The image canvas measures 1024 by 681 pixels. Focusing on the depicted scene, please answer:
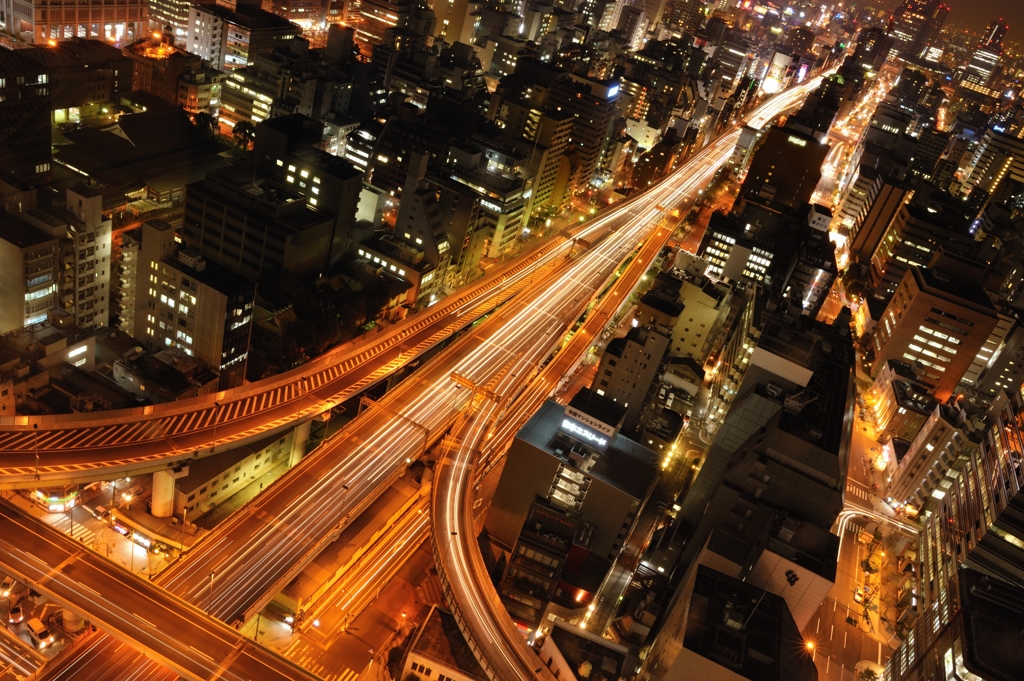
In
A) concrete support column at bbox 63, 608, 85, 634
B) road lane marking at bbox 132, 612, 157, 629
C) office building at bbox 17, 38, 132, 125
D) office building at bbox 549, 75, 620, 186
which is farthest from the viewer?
office building at bbox 549, 75, 620, 186

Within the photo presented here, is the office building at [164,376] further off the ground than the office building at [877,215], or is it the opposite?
the office building at [877,215]

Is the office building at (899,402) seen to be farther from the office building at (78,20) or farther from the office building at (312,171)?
the office building at (78,20)

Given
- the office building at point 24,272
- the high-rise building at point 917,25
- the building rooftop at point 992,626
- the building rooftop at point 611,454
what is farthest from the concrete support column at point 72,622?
the high-rise building at point 917,25

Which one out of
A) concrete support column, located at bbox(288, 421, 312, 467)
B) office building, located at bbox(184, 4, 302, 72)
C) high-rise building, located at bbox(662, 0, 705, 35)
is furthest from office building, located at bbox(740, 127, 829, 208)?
high-rise building, located at bbox(662, 0, 705, 35)

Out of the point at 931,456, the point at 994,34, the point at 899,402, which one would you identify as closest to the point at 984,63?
the point at 994,34

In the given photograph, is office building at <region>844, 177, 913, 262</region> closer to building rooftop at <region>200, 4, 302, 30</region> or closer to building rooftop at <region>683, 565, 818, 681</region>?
building rooftop at <region>683, 565, 818, 681</region>
